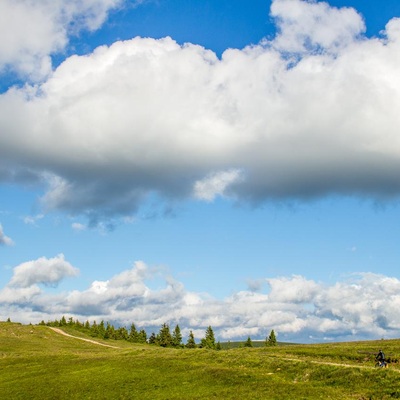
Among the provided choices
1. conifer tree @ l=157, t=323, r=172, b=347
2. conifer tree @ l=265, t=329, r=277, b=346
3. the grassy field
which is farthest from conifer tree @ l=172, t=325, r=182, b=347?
the grassy field

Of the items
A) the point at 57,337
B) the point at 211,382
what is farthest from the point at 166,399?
the point at 57,337

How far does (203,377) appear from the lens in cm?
5197

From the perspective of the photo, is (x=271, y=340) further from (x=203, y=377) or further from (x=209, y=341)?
(x=203, y=377)

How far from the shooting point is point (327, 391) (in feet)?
125

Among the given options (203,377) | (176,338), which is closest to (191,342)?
(176,338)

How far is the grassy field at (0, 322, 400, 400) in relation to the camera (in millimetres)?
Result: 39469

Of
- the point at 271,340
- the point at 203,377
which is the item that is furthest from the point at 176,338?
the point at 203,377

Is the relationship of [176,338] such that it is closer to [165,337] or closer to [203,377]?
[165,337]

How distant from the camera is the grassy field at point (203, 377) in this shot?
39469mm

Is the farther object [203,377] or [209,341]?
[209,341]

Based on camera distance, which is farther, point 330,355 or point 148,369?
point 330,355

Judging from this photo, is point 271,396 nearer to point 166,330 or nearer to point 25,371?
point 25,371

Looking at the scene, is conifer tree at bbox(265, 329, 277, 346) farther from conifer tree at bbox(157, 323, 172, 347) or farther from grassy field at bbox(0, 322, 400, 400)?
grassy field at bbox(0, 322, 400, 400)

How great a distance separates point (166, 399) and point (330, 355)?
113 feet
